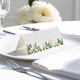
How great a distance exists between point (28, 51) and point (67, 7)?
2.49m

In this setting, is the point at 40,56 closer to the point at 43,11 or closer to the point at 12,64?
the point at 12,64

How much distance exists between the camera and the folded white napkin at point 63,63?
0.46 meters

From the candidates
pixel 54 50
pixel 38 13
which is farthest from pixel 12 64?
pixel 38 13

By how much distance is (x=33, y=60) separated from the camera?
0.54 m

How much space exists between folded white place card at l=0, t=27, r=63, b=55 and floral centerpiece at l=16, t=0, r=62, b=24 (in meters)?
0.36

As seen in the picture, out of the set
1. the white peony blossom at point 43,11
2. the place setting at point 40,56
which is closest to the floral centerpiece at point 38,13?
the white peony blossom at point 43,11

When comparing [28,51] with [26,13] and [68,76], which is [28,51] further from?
[26,13]

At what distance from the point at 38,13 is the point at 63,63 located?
1.80ft

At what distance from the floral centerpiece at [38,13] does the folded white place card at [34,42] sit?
357 millimetres

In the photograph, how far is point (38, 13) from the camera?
3.36ft

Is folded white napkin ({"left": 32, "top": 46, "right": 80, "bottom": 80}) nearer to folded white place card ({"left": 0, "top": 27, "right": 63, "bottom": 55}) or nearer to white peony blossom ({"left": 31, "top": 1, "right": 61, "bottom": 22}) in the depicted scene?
folded white place card ({"left": 0, "top": 27, "right": 63, "bottom": 55})

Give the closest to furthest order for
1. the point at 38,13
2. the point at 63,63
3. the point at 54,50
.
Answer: the point at 63,63 < the point at 54,50 < the point at 38,13

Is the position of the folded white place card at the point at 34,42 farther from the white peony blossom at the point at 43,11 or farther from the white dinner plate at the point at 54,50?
the white peony blossom at the point at 43,11

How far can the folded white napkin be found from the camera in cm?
46
